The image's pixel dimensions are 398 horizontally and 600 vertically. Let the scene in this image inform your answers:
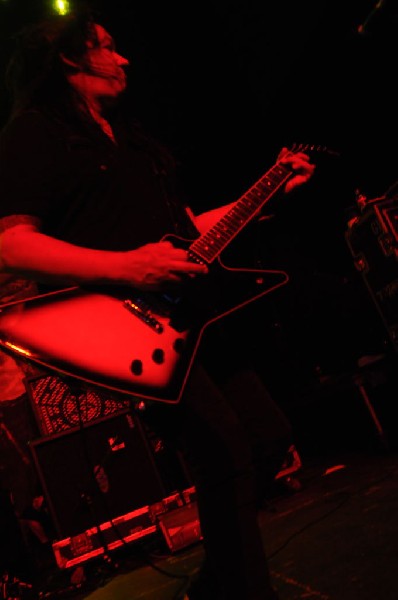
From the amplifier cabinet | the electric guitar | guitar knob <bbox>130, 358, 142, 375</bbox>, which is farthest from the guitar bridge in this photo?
the amplifier cabinet

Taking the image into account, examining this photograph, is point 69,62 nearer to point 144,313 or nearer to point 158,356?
point 144,313

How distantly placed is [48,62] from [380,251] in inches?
114

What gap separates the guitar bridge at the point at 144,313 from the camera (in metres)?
1.47

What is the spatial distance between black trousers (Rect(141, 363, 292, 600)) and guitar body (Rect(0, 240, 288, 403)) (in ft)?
0.24

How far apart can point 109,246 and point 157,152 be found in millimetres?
604

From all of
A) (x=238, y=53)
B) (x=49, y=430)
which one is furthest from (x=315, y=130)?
(x=49, y=430)

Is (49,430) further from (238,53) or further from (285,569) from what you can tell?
(238,53)

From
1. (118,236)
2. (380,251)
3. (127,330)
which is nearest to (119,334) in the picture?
(127,330)

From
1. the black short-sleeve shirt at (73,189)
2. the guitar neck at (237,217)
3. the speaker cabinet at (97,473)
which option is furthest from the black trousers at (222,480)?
the speaker cabinet at (97,473)

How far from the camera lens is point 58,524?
3.29 metres

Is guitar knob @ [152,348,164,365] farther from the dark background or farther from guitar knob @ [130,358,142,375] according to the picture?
the dark background

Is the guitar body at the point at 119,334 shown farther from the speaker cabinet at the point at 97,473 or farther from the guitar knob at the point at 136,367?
the speaker cabinet at the point at 97,473

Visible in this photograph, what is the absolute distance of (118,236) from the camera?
1514 mm

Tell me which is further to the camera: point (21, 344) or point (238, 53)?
point (238, 53)
